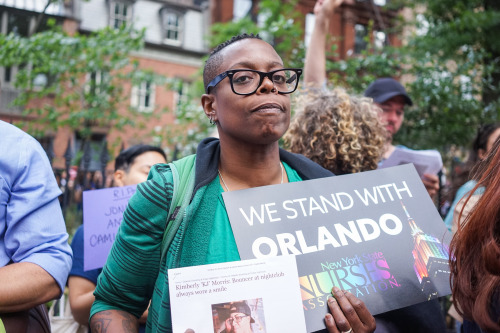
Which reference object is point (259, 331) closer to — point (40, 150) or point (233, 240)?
point (233, 240)

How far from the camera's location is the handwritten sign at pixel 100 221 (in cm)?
261

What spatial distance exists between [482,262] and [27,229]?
60.1 inches

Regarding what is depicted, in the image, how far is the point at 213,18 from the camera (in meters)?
21.7

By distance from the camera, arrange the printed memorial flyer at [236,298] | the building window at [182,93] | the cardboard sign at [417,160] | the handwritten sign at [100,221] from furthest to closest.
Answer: the building window at [182,93], the cardboard sign at [417,160], the handwritten sign at [100,221], the printed memorial flyer at [236,298]

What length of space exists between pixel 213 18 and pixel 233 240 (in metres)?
21.2

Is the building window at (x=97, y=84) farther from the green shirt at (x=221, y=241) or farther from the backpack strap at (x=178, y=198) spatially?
the green shirt at (x=221, y=241)

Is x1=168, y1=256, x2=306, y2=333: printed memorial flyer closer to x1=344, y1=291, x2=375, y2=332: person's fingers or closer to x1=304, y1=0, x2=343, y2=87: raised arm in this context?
x1=344, y1=291, x2=375, y2=332: person's fingers

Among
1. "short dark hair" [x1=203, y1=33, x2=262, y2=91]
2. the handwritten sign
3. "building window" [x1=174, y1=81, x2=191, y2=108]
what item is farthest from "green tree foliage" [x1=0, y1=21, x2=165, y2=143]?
"short dark hair" [x1=203, y1=33, x2=262, y2=91]

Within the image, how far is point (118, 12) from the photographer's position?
22.4 m

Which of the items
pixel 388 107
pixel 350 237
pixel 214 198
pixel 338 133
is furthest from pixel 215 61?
pixel 388 107

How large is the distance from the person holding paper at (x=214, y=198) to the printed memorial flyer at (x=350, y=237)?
0.07 meters

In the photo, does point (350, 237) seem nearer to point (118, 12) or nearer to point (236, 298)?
point (236, 298)

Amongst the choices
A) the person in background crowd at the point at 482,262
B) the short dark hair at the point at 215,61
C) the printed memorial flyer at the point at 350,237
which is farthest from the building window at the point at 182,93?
the person in background crowd at the point at 482,262

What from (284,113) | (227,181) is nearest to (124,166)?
(227,181)
